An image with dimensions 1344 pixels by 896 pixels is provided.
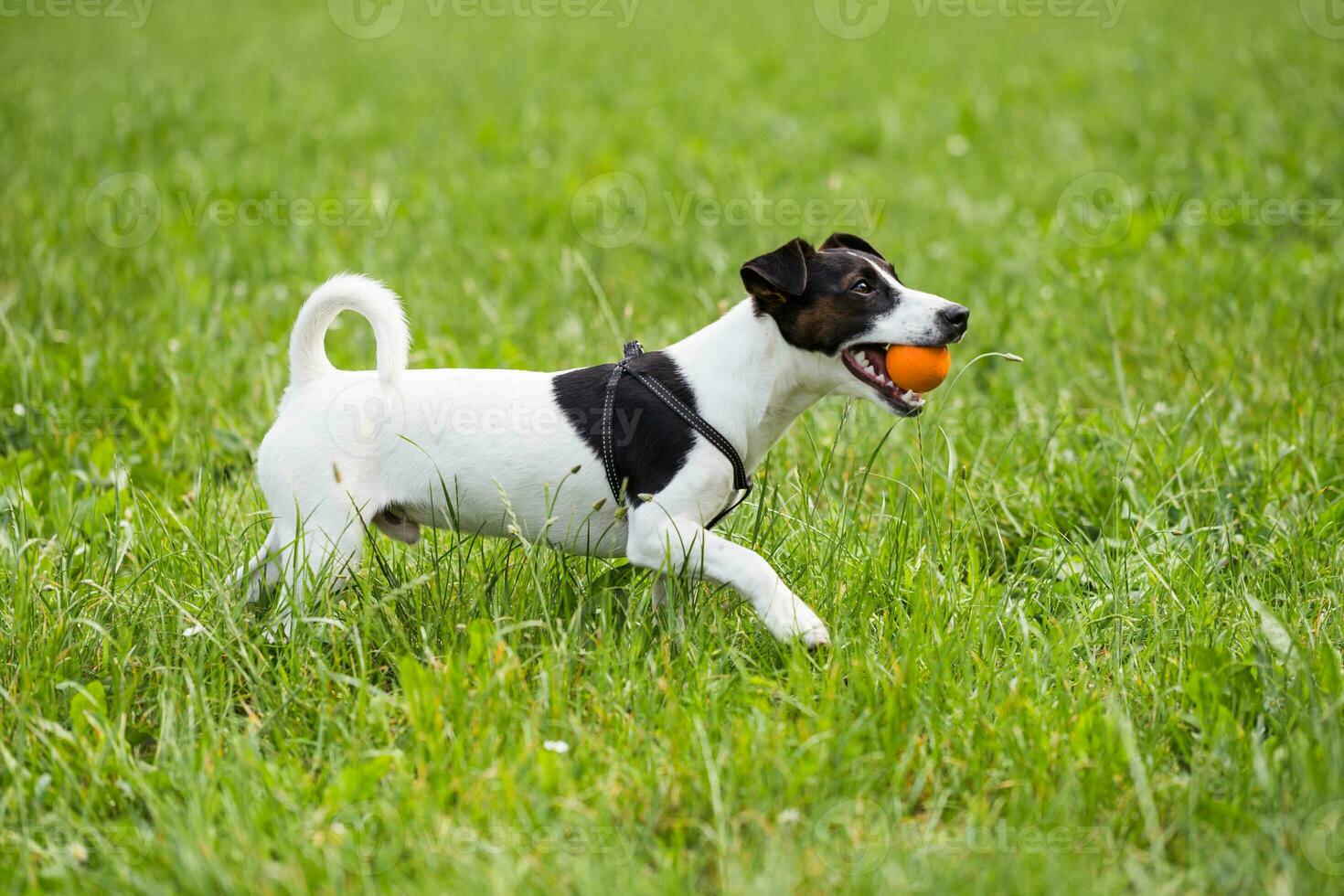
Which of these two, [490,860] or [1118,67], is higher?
[1118,67]

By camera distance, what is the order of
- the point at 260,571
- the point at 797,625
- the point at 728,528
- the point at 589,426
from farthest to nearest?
the point at 728,528, the point at 260,571, the point at 589,426, the point at 797,625

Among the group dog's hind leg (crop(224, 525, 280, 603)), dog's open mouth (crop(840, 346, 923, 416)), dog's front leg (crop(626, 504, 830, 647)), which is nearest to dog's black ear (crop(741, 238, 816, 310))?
dog's open mouth (crop(840, 346, 923, 416))

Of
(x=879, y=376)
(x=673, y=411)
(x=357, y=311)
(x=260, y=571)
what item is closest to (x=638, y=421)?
(x=673, y=411)

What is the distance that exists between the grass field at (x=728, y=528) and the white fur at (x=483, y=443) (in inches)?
5.9

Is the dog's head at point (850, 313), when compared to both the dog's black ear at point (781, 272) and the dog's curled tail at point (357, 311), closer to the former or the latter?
the dog's black ear at point (781, 272)

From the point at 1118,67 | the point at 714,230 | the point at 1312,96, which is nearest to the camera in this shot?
the point at 714,230

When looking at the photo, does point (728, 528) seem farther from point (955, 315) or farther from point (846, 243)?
point (955, 315)

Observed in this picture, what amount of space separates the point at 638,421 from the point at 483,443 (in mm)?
420

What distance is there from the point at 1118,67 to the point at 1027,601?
8188 millimetres

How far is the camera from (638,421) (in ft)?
10.2

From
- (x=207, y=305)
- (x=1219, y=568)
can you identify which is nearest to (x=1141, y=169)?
(x=1219, y=568)

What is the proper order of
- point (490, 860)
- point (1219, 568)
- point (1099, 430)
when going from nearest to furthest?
point (490, 860)
point (1219, 568)
point (1099, 430)

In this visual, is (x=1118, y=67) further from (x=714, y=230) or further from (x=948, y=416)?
(x=948, y=416)

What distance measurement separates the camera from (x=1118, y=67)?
403 inches
